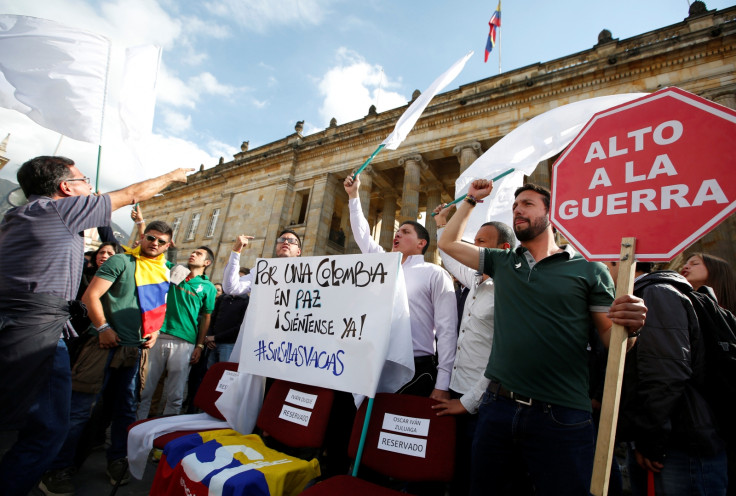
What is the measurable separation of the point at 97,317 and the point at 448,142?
511 inches

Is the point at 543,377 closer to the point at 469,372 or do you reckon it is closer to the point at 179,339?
the point at 469,372

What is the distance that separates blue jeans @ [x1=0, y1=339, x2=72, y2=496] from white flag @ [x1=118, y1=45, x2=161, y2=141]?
1.77 meters

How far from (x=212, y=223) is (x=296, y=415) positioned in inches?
871

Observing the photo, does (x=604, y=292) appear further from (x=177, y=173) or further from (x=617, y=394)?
(x=177, y=173)

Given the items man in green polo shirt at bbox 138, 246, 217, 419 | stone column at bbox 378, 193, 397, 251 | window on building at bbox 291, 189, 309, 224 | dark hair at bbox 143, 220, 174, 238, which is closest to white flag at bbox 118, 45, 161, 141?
dark hair at bbox 143, 220, 174, 238

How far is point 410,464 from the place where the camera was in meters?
2.00

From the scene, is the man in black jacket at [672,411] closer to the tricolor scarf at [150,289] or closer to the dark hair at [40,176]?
the dark hair at [40,176]

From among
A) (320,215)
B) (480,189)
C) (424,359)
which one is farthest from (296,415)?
(320,215)

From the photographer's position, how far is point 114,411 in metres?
3.40

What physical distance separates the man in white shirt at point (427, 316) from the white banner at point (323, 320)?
58 centimetres

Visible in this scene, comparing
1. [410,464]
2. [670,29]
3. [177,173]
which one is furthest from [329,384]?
[670,29]

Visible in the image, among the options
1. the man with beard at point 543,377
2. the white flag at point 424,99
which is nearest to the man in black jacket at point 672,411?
the man with beard at point 543,377

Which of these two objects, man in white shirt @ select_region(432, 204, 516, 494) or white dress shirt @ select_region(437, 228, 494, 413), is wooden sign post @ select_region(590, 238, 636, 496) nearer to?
man in white shirt @ select_region(432, 204, 516, 494)

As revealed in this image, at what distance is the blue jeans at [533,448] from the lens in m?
1.64
